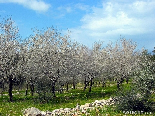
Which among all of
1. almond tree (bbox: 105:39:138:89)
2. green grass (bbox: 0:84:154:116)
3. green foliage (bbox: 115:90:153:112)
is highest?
almond tree (bbox: 105:39:138:89)

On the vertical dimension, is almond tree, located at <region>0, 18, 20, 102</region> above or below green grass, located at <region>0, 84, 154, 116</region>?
above

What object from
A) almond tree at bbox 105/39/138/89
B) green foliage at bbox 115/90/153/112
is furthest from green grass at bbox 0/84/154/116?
almond tree at bbox 105/39/138/89

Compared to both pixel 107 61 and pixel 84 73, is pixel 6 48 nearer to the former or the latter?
pixel 84 73

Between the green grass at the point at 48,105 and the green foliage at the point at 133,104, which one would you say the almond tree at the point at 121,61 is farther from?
the green foliage at the point at 133,104

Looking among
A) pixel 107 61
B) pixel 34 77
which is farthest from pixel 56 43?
pixel 107 61

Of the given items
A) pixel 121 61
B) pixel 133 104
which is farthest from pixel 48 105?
pixel 121 61

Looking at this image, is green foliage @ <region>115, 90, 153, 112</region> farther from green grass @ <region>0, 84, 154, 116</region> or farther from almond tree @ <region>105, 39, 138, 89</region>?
almond tree @ <region>105, 39, 138, 89</region>

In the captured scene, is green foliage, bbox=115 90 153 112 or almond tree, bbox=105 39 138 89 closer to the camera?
green foliage, bbox=115 90 153 112

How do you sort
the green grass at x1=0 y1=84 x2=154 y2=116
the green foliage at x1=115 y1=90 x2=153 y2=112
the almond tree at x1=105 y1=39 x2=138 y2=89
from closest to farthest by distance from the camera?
the green foliage at x1=115 y1=90 x2=153 y2=112, the green grass at x1=0 y1=84 x2=154 y2=116, the almond tree at x1=105 y1=39 x2=138 y2=89

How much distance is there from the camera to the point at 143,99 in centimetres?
1642

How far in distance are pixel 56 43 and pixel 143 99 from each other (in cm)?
2224

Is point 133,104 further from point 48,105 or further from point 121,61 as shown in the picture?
point 121,61

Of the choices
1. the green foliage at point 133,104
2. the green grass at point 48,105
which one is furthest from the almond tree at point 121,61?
the green foliage at point 133,104

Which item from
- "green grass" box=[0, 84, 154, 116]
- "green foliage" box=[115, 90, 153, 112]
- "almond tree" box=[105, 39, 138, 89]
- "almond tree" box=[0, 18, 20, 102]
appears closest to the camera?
"green foliage" box=[115, 90, 153, 112]
